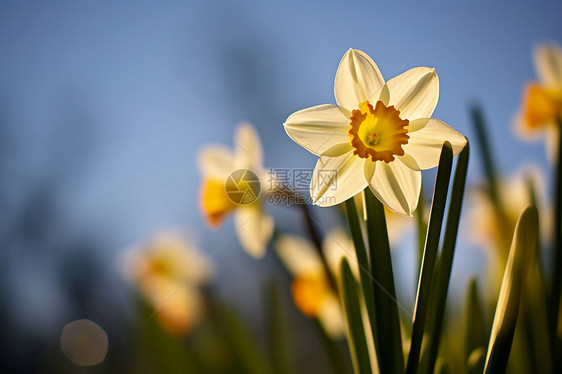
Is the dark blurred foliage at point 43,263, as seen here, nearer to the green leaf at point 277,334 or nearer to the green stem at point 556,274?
the green leaf at point 277,334

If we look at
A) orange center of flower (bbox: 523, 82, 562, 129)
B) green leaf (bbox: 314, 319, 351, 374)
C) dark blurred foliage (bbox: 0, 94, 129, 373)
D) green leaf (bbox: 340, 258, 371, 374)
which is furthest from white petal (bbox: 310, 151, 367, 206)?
dark blurred foliage (bbox: 0, 94, 129, 373)

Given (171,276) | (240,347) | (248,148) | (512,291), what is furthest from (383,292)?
(171,276)

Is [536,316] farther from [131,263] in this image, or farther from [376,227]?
[131,263]

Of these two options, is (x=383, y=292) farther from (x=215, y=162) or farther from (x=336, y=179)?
(x=215, y=162)

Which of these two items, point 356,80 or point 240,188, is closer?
point 356,80

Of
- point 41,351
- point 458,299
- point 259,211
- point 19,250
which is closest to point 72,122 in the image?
point 19,250

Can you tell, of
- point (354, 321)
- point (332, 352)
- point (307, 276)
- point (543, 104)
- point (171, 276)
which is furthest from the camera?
point (171, 276)

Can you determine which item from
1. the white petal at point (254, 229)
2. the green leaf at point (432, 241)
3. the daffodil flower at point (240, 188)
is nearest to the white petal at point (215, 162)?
the daffodil flower at point (240, 188)
